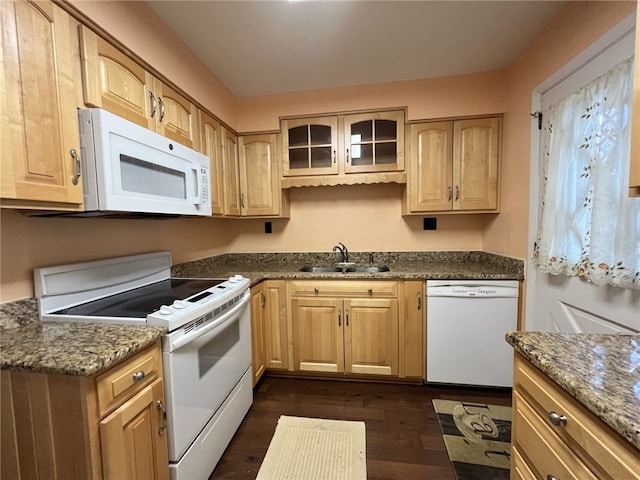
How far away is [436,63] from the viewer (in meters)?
2.07

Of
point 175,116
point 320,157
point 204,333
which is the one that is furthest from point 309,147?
point 204,333

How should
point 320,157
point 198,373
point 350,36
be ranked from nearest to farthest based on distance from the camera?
1. point 198,373
2. point 350,36
3. point 320,157

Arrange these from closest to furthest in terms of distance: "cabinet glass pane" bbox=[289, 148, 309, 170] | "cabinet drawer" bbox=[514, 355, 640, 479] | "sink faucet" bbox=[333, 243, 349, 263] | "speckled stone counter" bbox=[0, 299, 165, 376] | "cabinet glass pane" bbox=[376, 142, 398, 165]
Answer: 1. "cabinet drawer" bbox=[514, 355, 640, 479]
2. "speckled stone counter" bbox=[0, 299, 165, 376]
3. "cabinet glass pane" bbox=[376, 142, 398, 165]
4. "cabinet glass pane" bbox=[289, 148, 309, 170]
5. "sink faucet" bbox=[333, 243, 349, 263]

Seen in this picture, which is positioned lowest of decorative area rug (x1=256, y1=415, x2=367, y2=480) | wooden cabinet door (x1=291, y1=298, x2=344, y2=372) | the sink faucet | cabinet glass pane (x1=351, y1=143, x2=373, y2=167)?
decorative area rug (x1=256, y1=415, x2=367, y2=480)

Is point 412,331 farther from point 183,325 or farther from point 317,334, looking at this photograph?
point 183,325

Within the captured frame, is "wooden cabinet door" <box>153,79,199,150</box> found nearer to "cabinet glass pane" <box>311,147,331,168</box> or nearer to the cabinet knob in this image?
"cabinet glass pane" <box>311,147,331,168</box>

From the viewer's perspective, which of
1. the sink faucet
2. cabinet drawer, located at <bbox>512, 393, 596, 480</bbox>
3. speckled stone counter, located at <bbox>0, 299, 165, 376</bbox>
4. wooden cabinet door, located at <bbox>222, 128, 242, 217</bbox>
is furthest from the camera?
the sink faucet

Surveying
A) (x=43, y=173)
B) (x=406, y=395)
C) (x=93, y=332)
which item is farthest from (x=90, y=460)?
(x=406, y=395)

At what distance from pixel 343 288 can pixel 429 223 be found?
1086 mm

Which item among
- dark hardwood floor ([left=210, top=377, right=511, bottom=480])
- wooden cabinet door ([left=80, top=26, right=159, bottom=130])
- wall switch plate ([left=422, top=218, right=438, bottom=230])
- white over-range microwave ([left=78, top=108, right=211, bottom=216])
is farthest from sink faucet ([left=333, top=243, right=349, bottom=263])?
wooden cabinet door ([left=80, top=26, right=159, bottom=130])

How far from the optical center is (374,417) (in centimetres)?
179

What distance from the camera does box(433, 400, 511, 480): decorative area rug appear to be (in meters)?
1.40

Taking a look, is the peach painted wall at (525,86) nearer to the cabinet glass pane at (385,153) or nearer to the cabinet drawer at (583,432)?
the cabinet glass pane at (385,153)

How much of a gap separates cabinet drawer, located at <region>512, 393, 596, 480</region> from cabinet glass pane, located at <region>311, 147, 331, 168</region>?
207 cm
